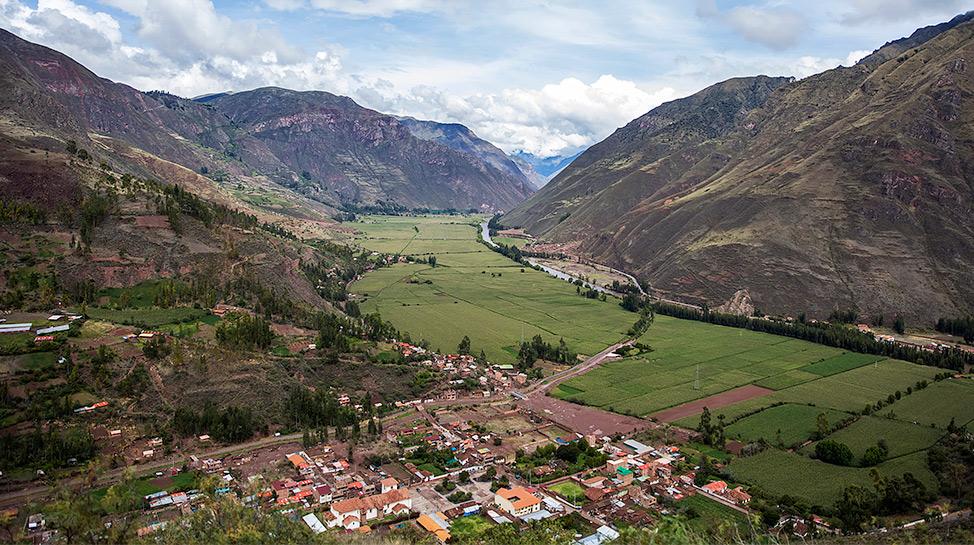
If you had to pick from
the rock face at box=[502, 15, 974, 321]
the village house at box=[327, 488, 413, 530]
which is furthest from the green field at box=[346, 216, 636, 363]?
the village house at box=[327, 488, 413, 530]

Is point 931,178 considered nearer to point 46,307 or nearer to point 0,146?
point 46,307

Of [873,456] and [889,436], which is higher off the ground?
[889,436]

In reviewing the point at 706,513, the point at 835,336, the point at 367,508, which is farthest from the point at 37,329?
the point at 835,336

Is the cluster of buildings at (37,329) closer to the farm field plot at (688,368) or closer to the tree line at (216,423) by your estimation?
the tree line at (216,423)

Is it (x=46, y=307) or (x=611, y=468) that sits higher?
(x=46, y=307)

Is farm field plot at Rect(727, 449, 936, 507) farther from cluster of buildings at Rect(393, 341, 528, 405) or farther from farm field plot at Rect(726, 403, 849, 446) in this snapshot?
cluster of buildings at Rect(393, 341, 528, 405)

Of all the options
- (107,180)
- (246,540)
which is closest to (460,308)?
(107,180)

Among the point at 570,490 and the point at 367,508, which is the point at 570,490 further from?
the point at 367,508
